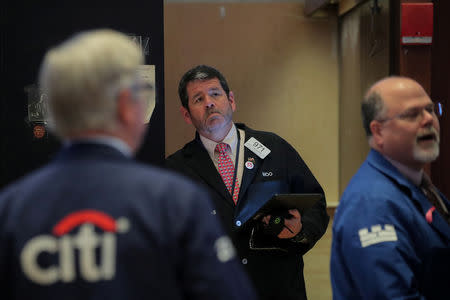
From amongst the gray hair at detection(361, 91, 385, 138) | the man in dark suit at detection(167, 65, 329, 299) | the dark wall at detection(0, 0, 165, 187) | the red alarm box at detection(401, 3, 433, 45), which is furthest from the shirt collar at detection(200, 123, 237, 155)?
the red alarm box at detection(401, 3, 433, 45)

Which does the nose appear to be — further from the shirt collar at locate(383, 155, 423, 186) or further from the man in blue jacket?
the shirt collar at locate(383, 155, 423, 186)

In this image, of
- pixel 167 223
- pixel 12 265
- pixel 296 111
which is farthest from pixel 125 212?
pixel 296 111

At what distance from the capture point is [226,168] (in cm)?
320

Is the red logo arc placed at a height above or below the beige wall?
below

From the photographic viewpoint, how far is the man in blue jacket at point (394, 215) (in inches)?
77.8

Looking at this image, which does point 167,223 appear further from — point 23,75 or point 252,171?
point 23,75

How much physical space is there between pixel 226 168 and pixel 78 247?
1.90 m

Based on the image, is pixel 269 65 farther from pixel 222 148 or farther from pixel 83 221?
pixel 83 221

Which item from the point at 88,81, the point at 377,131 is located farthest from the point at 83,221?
the point at 377,131

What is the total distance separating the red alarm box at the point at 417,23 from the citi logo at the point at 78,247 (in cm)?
273

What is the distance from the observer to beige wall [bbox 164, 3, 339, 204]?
4.94 m

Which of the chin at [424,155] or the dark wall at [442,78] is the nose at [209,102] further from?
the dark wall at [442,78]

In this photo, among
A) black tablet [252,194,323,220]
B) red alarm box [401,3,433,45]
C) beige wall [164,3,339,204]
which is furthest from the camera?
beige wall [164,3,339,204]

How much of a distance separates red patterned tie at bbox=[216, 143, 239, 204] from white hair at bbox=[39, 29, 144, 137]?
1799 mm
